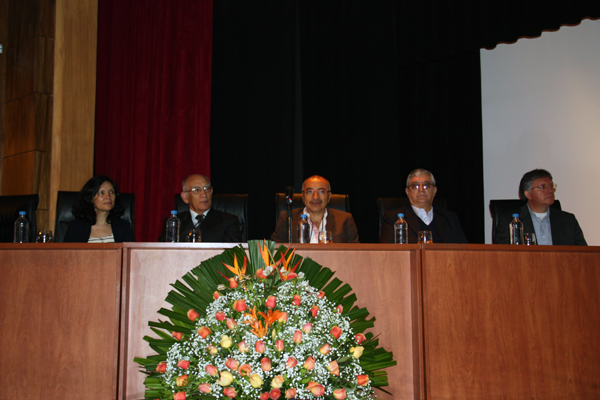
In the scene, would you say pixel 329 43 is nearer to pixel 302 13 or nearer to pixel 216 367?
pixel 302 13

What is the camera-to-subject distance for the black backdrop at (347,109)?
3.95m

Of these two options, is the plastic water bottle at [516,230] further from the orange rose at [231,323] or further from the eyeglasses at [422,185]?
the orange rose at [231,323]

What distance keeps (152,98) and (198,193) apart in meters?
1.67

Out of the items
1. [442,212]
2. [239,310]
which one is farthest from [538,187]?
[239,310]

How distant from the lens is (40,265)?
1603 mm

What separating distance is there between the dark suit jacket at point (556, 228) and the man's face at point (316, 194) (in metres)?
1.10

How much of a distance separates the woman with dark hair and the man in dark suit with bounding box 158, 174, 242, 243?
0.26 metres

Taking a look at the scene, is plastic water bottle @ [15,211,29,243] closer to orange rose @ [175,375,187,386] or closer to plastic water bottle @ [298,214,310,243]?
plastic water bottle @ [298,214,310,243]

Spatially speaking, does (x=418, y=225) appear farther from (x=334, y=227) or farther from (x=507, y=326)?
(x=507, y=326)

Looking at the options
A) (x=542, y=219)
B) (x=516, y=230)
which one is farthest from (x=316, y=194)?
(x=542, y=219)

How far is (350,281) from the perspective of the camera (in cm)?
166

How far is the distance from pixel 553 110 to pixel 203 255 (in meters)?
3.22

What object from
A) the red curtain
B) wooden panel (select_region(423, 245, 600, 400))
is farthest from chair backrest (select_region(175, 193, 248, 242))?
wooden panel (select_region(423, 245, 600, 400))

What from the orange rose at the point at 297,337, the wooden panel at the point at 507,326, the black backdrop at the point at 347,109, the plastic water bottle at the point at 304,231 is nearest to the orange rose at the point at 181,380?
the orange rose at the point at 297,337
